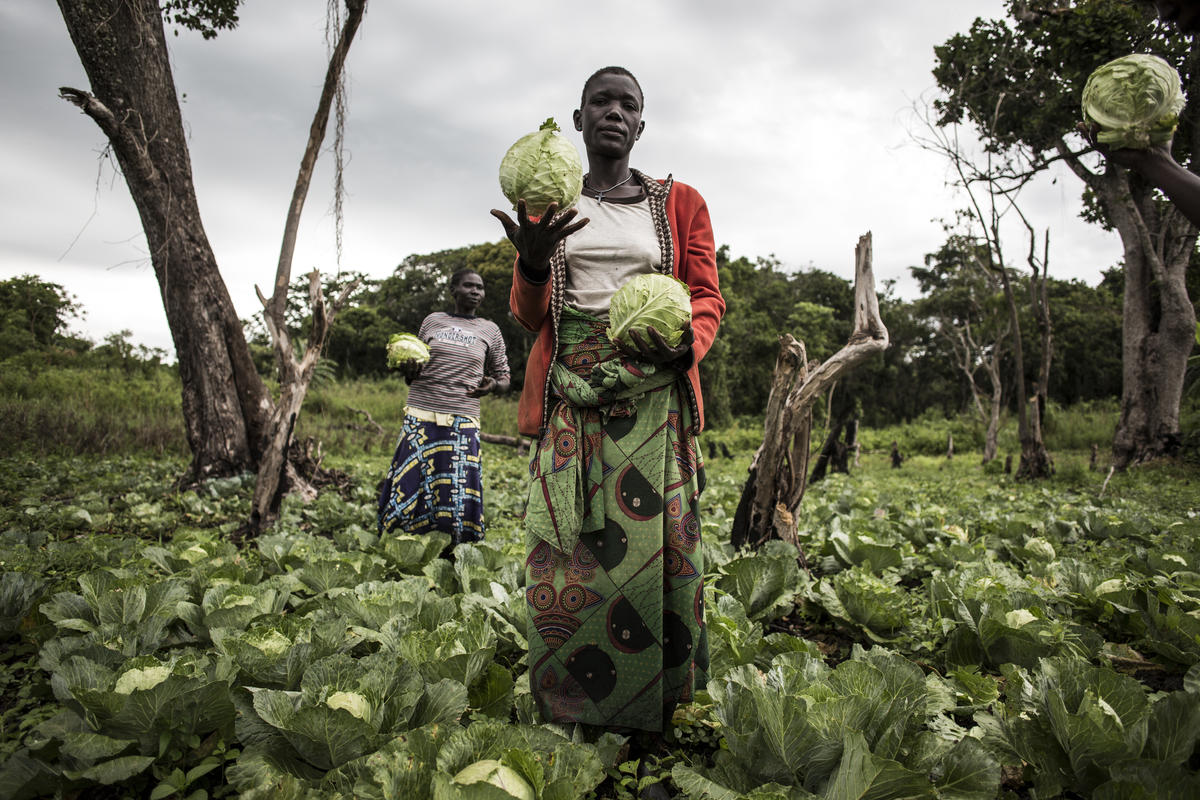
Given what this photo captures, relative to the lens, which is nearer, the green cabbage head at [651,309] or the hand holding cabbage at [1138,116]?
the green cabbage head at [651,309]

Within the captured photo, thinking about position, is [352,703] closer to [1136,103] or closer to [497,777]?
[497,777]

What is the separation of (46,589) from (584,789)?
2.63 metres

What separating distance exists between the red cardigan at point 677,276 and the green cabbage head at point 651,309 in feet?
0.32

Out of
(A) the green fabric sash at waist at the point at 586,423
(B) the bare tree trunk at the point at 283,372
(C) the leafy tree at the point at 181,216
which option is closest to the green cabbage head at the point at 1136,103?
(A) the green fabric sash at waist at the point at 586,423

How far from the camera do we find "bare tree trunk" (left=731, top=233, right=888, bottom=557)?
3.58 m

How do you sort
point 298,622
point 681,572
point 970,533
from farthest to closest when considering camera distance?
point 970,533 → point 298,622 → point 681,572

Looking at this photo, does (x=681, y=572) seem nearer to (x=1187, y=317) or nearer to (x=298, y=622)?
(x=298, y=622)

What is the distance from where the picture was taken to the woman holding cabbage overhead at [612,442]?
5.69ft

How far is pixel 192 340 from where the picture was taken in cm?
587

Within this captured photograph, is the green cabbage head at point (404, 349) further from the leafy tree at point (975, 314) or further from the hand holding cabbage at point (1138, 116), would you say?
the leafy tree at point (975, 314)

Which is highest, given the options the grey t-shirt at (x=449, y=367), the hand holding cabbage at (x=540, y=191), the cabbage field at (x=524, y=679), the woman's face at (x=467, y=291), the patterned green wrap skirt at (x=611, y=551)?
the woman's face at (x=467, y=291)

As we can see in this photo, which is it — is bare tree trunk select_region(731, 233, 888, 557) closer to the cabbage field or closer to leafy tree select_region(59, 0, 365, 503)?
the cabbage field

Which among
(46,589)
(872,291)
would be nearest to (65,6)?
(46,589)

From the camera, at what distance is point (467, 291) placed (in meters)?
4.45
